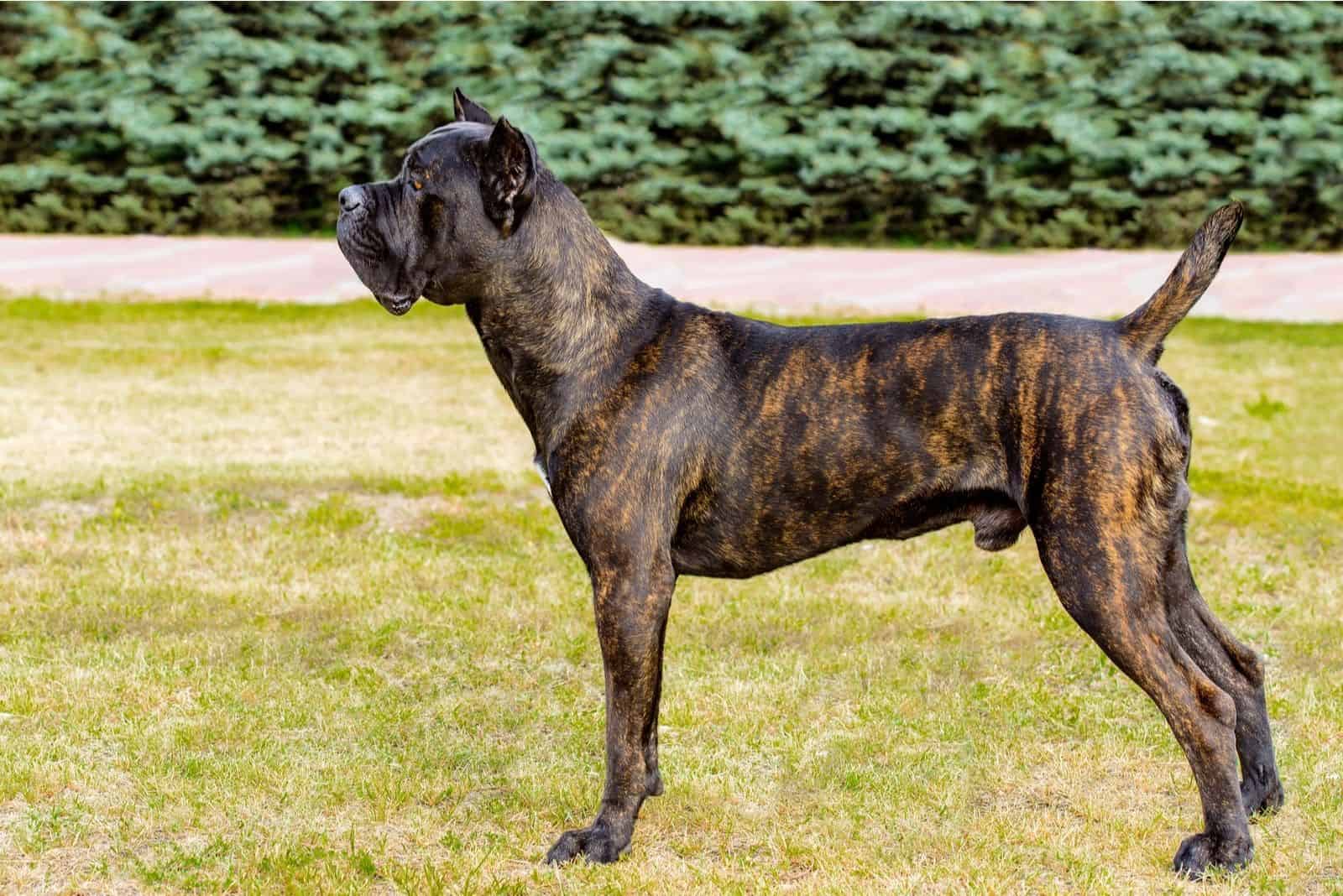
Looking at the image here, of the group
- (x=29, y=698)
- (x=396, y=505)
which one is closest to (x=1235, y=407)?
(x=396, y=505)

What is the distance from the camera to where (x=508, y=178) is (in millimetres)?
4645

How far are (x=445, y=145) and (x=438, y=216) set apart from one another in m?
0.23

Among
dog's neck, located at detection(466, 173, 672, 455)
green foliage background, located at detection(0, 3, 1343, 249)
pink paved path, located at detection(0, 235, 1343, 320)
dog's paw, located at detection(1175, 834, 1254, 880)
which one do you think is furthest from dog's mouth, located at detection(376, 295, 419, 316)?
green foliage background, located at detection(0, 3, 1343, 249)

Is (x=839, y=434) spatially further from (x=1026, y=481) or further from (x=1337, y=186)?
(x=1337, y=186)

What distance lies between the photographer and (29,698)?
6.15 m

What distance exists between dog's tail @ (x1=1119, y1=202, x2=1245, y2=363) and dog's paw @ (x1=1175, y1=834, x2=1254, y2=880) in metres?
1.52

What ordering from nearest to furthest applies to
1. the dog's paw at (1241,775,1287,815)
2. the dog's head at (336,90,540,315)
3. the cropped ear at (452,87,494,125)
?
the dog's head at (336,90,540,315)
the dog's paw at (1241,775,1287,815)
the cropped ear at (452,87,494,125)

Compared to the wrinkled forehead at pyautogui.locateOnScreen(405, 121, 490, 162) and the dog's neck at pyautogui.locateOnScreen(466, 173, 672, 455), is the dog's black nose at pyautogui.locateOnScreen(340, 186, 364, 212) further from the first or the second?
the dog's neck at pyautogui.locateOnScreen(466, 173, 672, 455)

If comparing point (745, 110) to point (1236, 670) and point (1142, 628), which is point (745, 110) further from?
point (1142, 628)

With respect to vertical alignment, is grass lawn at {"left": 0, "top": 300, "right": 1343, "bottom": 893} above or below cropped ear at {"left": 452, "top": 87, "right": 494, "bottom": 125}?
below

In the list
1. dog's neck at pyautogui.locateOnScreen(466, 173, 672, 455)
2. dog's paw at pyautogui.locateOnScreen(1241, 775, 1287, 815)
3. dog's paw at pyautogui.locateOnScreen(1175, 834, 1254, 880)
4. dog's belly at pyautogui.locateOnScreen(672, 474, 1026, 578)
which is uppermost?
dog's neck at pyautogui.locateOnScreen(466, 173, 672, 455)

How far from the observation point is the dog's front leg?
15.4 ft

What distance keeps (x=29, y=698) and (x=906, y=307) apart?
517 inches

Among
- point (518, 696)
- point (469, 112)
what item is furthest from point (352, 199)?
point (518, 696)
